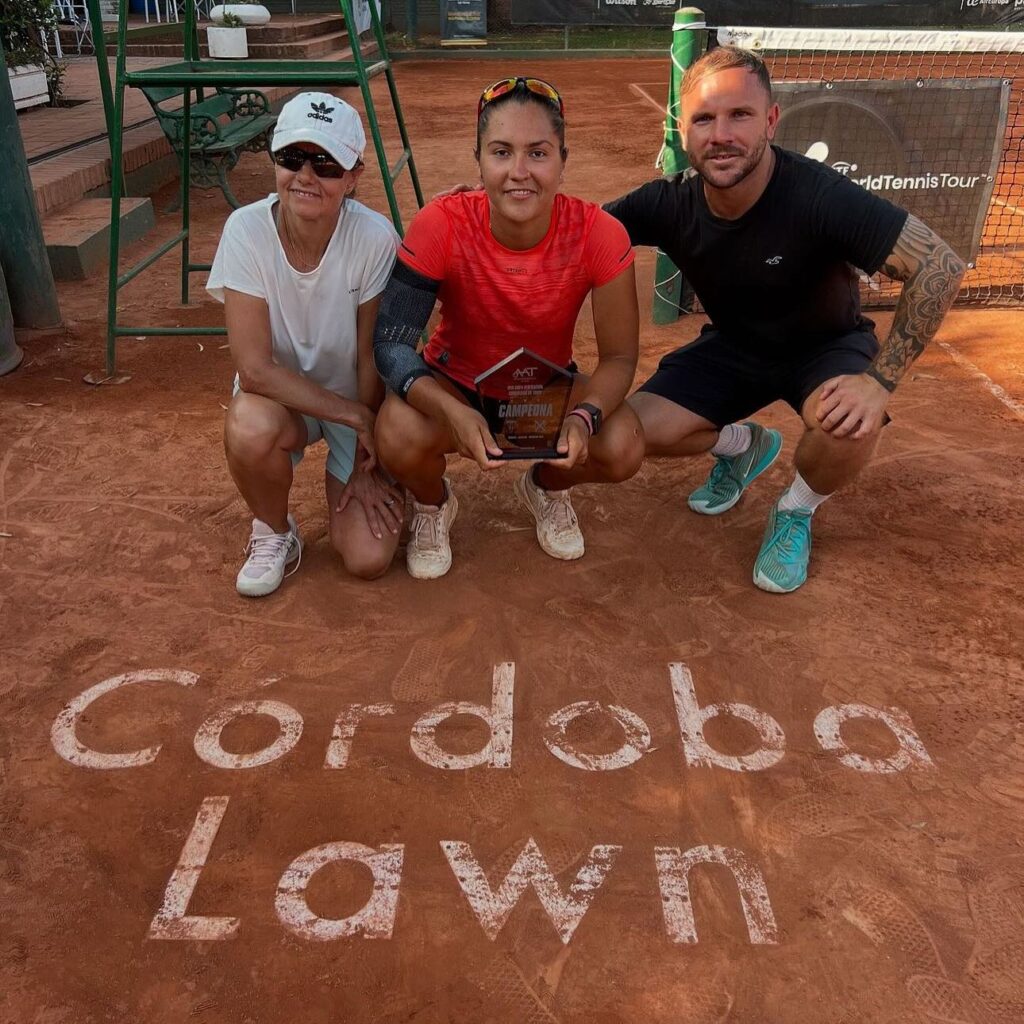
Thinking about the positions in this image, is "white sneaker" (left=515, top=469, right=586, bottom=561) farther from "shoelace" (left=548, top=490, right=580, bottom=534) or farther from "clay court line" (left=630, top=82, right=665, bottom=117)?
"clay court line" (left=630, top=82, right=665, bottom=117)

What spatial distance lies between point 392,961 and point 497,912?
23cm

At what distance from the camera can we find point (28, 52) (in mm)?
7996

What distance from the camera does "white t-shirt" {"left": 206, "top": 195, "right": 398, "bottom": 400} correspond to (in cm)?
281

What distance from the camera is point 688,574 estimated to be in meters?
3.15

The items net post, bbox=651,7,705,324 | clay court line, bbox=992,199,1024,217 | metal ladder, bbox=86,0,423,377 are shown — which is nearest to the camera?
metal ladder, bbox=86,0,423,377

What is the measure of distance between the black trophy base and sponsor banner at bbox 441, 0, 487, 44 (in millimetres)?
16245

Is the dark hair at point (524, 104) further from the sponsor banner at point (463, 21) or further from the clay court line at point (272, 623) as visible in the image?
the sponsor banner at point (463, 21)

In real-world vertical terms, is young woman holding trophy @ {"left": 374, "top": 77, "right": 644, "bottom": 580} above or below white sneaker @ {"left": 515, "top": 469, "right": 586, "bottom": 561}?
above

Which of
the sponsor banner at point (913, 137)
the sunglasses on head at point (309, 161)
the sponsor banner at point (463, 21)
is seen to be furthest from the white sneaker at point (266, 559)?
the sponsor banner at point (463, 21)

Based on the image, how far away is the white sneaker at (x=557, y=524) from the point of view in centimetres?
322

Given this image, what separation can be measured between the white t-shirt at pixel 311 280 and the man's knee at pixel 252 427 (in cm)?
19

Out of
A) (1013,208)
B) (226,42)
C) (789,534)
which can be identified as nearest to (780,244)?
(789,534)

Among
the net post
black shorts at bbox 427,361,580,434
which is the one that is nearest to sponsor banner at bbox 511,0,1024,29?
the net post

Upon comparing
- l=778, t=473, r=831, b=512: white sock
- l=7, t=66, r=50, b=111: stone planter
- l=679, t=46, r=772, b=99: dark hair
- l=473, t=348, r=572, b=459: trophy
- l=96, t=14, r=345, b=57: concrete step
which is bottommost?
l=778, t=473, r=831, b=512: white sock
